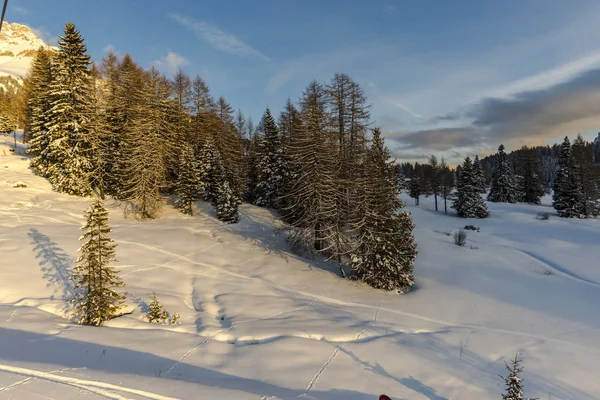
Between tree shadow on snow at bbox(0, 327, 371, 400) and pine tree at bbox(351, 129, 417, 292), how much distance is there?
11112 millimetres

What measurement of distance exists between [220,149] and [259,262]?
2209 cm

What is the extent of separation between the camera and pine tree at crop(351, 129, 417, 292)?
1812 cm

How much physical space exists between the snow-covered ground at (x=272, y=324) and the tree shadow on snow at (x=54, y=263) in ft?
0.29

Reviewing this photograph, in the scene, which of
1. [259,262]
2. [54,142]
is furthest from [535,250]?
[54,142]

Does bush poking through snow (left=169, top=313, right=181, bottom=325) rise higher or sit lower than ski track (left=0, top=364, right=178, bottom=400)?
lower

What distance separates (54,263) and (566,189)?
62.6 metres

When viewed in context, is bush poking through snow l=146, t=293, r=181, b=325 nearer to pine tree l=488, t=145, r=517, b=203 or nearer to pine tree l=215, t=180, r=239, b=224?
pine tree l=215, t=180, r=239, b=224

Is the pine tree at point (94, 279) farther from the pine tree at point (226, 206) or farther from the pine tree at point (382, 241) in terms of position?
the pine tree at point (226, 206)

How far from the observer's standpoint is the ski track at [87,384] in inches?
218

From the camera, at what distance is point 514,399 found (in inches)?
258

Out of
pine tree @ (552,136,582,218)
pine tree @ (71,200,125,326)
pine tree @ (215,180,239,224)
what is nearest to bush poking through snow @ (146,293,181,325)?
pine tree @ (71,200,125,326)

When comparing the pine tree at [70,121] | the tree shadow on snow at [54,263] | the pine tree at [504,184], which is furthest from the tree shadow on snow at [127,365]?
the pine tree at [504,184]

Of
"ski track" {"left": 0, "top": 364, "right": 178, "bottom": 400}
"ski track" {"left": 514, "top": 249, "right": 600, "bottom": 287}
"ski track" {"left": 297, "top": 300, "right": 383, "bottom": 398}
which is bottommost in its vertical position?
"ski track" {"left": 514, "top": 249, "right": 600, "bottom": 287}

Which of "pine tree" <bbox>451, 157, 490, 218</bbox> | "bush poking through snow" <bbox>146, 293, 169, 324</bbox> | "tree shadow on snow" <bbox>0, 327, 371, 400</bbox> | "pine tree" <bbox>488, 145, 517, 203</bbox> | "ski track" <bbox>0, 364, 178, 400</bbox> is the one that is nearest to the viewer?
"ski track" <bbox>0, 364, 178, 400</bbox>
